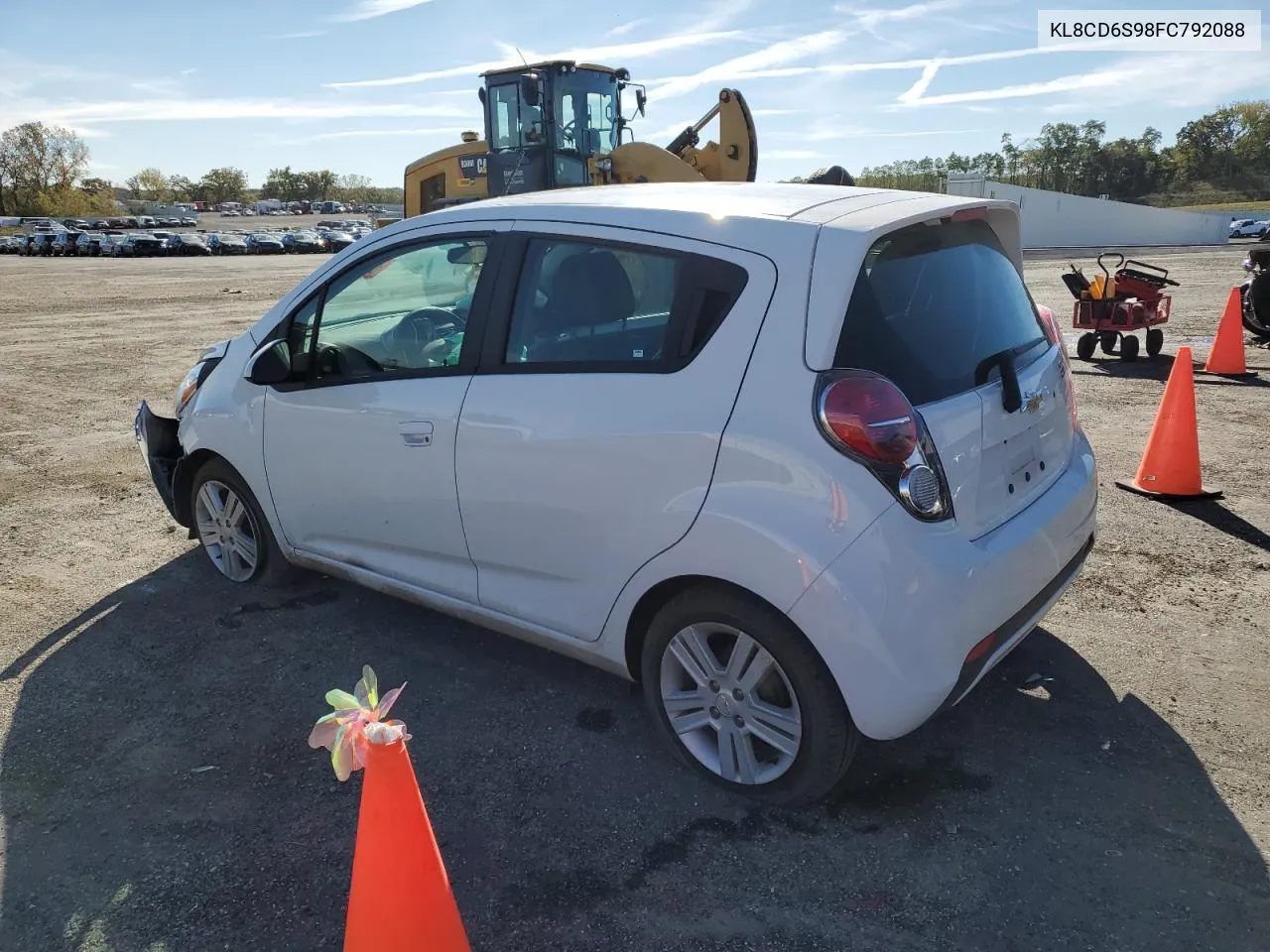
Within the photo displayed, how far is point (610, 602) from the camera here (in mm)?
3016

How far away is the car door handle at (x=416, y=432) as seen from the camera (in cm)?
338

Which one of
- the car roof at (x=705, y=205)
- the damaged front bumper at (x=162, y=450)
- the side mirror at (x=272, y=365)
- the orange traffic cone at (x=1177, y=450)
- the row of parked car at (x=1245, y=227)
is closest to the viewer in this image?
the car roof at (x=705, y=205)

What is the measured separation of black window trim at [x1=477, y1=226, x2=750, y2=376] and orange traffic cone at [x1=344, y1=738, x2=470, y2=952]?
1.39 meters

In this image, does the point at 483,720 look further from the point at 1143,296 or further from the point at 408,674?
the point at 1143,296

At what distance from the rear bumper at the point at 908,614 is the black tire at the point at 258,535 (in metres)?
2.81

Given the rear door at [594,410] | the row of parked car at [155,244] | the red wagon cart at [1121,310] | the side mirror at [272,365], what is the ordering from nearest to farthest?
the rear door at [594,410], the side mirror at [272,365], the red wagon cart at [1121,310], the row of parked car at [155,244]

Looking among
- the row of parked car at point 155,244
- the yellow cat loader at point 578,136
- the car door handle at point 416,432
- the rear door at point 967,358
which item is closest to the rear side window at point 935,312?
the rear door at point 967,358

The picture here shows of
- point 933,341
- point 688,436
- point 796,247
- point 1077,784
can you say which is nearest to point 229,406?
point 688,436

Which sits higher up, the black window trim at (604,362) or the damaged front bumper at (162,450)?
the black window trim at (604,362)

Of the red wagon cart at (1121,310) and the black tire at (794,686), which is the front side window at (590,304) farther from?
the red wagon cart at (1121,310)

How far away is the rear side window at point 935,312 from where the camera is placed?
102 inches

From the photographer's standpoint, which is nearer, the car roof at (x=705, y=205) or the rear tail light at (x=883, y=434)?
the rear tail light at (x=883, y=434)

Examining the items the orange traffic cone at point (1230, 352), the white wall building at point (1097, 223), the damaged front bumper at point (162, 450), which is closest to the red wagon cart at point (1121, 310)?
the orange traffic cone at point (1230, 352)

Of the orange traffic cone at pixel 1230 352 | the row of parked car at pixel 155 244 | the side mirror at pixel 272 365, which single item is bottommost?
the orange traffic cone at pixel 1230 352
